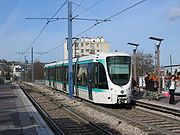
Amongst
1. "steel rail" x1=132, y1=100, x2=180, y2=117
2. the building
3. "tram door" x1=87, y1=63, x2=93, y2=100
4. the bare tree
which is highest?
the building

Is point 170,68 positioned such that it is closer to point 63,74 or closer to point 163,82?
point 163,82

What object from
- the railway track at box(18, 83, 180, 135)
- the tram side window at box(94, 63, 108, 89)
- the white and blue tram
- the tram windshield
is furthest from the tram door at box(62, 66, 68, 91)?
the railway track at box(18, 83, 180, 135)

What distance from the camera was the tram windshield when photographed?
1470cm

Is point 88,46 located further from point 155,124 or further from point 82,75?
point 155,124

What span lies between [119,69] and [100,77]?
1084 mm

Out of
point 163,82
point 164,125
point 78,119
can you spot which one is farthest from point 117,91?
point 163,82

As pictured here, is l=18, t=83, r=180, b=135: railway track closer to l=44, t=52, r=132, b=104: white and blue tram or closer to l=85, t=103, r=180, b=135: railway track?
l=85, t=103, r=180, b=135: railway track

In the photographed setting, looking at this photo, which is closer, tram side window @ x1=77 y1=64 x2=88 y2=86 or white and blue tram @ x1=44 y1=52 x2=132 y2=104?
white and blue tram @ x1=44 y1=52 x2=132 y2=104

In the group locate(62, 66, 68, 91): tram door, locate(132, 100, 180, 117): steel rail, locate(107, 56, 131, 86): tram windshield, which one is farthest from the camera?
locate(62, 66, 68, 91): tram door

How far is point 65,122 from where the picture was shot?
36.9 feet

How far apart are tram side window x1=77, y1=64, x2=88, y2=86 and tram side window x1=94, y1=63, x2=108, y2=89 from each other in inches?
65.9

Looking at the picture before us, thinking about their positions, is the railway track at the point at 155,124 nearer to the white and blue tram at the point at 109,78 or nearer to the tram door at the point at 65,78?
the white and blue tram at the point at 109,78

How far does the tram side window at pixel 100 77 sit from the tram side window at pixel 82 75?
5.49ft

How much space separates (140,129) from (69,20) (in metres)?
12.5
